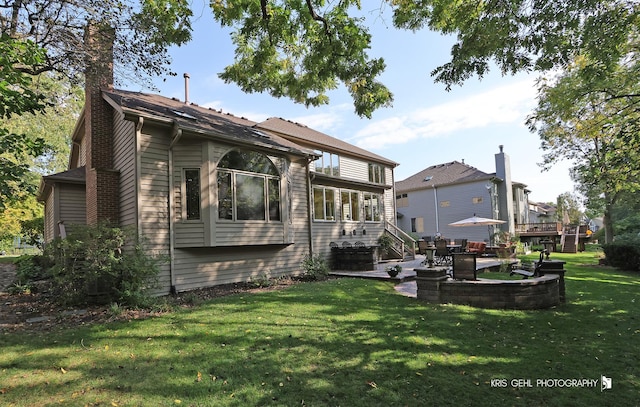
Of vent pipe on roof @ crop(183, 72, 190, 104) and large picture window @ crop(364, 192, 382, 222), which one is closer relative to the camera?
vent pipe on roof @ crop(183, 72, 190, 104)

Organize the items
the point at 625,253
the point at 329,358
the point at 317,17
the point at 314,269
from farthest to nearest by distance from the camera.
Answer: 1. the point at 625,253
2. the point at 314,269
3. the point at 317,17
4. the point at 329,358

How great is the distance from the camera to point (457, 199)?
29422mm

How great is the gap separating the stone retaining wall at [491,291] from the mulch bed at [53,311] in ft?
14.5

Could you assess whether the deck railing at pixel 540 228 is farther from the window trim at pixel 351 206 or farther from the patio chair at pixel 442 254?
the window trim at pixel 351 206

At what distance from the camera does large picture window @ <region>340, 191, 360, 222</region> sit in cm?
1584

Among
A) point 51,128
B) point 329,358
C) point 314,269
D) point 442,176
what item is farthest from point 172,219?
point 442,176

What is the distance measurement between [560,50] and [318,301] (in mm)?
7024

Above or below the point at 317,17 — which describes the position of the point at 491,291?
below

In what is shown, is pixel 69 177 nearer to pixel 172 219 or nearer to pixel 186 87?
pixel 172 219

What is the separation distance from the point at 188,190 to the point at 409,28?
7.31m

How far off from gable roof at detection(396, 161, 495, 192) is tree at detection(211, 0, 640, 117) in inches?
790

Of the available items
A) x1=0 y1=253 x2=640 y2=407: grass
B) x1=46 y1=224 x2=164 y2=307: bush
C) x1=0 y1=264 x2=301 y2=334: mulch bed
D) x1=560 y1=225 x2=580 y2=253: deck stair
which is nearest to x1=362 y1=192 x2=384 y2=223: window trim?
x1=0 y1=264 x2=301 y2=334: mulch bed

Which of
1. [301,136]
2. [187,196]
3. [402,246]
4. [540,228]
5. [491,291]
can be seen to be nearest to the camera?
[491,291]

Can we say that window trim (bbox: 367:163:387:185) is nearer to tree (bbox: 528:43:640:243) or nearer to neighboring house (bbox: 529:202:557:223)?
tree (bbox: 528:43:640:243)
